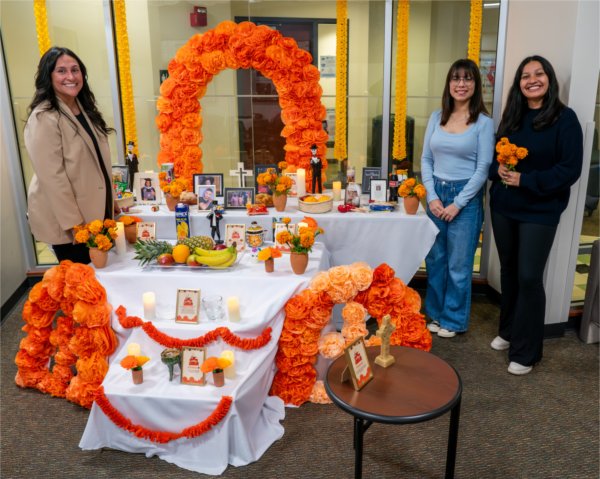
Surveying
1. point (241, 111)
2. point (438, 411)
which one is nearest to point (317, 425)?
point (438, 411)

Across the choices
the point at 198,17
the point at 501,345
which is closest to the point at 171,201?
the point at 198,17

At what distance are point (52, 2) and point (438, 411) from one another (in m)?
4.31

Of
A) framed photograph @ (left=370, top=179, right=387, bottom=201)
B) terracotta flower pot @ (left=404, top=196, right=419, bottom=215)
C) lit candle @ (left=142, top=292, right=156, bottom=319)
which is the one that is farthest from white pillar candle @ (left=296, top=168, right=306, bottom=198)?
lit candle @ (left=142, top=292, right=156, bottom=319)

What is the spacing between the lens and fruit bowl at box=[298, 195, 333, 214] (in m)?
3.61

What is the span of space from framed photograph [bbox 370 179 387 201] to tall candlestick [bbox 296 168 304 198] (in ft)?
1.59

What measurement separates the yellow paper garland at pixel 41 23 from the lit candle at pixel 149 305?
2.65 metres

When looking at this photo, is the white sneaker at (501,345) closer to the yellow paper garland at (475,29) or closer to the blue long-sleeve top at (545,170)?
the blue long-sleeve top at (545,170)

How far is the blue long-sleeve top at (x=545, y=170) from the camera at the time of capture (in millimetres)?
2852

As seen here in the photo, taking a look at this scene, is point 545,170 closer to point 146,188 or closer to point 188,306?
point 188,306

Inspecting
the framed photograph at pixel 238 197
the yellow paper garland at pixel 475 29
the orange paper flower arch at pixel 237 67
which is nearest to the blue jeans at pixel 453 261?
the orange paper flower arch at pixel 237 67

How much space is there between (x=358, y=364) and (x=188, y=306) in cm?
109

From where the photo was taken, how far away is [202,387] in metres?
2.54

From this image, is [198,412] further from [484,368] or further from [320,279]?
[484,368]

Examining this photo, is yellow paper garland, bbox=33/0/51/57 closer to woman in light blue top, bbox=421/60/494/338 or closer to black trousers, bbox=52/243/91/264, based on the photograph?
black trousers, bbox=52/243/91/264
